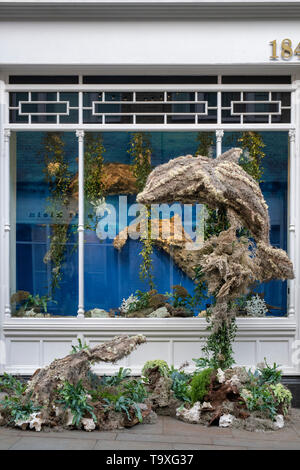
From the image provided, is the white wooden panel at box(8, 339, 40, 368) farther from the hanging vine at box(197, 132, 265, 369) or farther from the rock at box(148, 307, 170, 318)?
the hanging vine at box(197, 132, 265, 369)

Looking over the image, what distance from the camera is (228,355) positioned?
6.93 meters

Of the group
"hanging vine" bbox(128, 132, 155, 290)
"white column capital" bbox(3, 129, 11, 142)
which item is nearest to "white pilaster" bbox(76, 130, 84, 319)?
Result: "hanging vine" bbox(128, 132, 155, 290)

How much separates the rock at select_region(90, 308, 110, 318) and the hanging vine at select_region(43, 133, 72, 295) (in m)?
0.75

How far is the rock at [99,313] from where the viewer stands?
8.11 metres

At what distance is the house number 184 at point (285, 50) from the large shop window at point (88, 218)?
1507mm

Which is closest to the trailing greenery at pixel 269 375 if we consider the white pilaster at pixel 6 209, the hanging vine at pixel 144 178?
the hanging vine at pixel 144 178

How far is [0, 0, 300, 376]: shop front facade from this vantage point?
7762 mm

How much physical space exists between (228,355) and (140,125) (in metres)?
3.79

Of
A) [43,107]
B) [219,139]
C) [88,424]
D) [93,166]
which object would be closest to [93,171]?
[93,166]

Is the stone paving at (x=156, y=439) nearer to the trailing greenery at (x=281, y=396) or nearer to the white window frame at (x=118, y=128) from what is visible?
the trailing greenery at (x=281, y=396)

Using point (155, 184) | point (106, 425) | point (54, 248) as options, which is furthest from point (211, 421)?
point (54, 248)

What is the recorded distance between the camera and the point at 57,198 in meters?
8.33

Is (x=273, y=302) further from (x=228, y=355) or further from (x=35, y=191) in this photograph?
(x=35, y=191)

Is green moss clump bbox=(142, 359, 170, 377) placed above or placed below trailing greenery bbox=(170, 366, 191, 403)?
above
